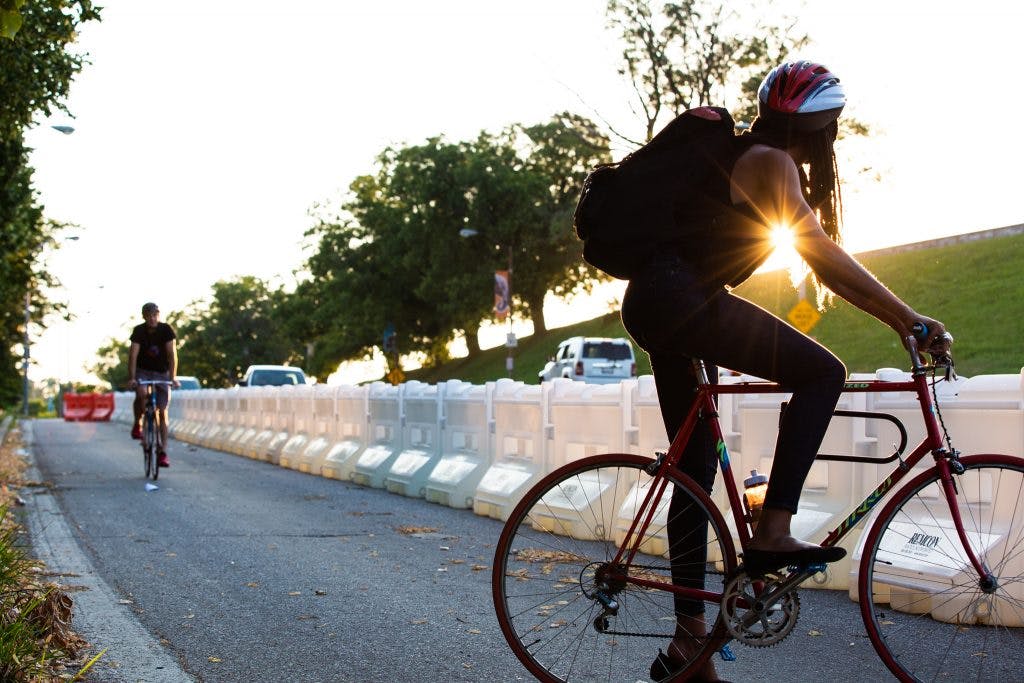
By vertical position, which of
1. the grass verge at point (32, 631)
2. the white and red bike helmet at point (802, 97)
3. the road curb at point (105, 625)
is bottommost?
the road curb at point (105, 625)

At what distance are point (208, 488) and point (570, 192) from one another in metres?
53.4

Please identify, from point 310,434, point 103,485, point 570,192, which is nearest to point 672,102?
point 570,192

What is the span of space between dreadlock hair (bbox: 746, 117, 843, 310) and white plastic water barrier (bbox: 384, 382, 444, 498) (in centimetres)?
851

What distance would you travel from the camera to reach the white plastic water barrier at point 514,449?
32.4 ft

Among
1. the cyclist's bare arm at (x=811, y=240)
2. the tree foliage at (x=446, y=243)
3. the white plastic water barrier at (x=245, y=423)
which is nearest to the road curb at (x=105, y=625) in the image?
the cyclist's bare arm at (x=811, y=240)

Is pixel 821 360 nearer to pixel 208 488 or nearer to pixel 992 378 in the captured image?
pixel 992 378

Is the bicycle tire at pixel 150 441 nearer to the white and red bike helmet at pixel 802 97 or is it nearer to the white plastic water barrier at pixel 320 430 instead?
the white plastic water barrier at pixel 320 430

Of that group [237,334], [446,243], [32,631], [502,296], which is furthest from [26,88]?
[237,334]

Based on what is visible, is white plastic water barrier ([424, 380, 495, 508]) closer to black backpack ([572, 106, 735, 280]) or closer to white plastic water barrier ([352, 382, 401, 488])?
white plastic water barrier ([352, 382, 401, 488])

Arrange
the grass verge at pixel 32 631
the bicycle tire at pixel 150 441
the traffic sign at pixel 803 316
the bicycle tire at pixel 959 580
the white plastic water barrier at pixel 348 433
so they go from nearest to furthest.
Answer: the bicycle tire at pixel 959 580, the grass verge at pixel 32 631, the bicycle tire at pixel 150 441, the white plastic water barrier at pixel 348 433, the traffic sign at pixel 803 316

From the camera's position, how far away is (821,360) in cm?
354

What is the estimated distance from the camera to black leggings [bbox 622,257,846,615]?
11.7 ft

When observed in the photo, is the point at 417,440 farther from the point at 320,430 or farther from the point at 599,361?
the point at 599,361

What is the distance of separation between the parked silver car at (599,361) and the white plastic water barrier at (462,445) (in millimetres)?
25916
